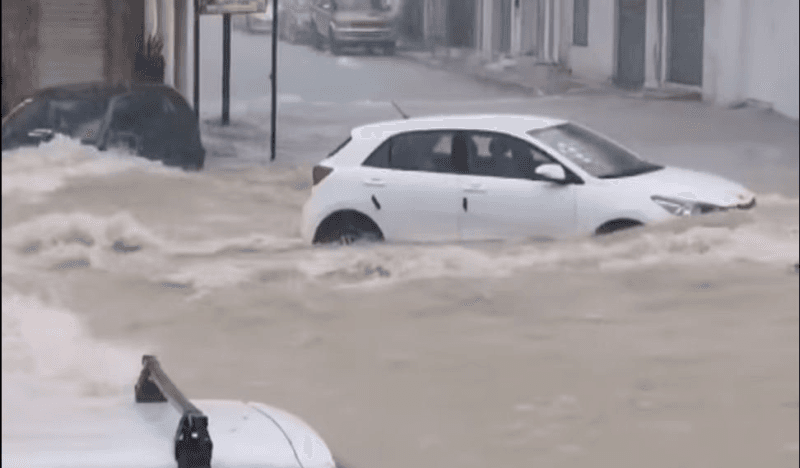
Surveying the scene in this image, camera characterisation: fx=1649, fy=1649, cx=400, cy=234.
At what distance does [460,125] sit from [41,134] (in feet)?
19.8

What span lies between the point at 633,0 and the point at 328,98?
213 inches

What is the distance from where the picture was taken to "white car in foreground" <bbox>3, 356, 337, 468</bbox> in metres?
2.87

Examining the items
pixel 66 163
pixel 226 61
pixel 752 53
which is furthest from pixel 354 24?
pixel 66 163

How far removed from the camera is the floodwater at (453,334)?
8.19 m

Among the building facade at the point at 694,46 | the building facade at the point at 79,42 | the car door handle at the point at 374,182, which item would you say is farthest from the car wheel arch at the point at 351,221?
the building facade at the point at 694,46

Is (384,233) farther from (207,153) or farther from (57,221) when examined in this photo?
(207,153)

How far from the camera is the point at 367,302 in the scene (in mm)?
11945

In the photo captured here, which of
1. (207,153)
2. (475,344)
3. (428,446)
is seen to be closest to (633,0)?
(207,153)

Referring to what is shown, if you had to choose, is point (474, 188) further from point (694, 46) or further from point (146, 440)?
point (694, 46)

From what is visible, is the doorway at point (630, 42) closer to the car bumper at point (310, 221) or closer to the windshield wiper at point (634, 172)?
the windshield wiper at point (634, 172)

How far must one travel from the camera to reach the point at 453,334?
10953mm

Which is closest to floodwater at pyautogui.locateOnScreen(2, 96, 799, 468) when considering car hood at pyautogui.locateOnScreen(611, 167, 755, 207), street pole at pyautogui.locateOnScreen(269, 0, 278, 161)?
car hood at pyautogui.locateOnScreen(611, 167, 755, 207)

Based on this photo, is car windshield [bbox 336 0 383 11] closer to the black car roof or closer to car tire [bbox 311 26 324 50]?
car tire [bbox 311 26 324 50]

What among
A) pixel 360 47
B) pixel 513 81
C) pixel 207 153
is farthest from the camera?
pixel 360 47
